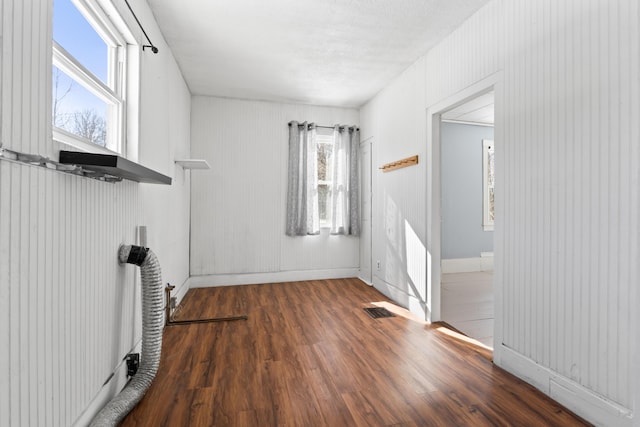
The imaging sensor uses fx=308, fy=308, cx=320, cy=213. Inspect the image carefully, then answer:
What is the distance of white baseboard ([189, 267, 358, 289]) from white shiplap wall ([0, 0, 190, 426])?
2520mm

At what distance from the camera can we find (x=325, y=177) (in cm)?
512

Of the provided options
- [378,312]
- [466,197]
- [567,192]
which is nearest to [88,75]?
[567,192]

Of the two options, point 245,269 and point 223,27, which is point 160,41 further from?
point 245,269

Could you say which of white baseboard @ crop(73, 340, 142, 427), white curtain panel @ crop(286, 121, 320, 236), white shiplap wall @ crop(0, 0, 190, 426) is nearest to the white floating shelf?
white shiplap wall @ crop(0, 0, 190, 426)

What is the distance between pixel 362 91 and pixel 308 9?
199 cm

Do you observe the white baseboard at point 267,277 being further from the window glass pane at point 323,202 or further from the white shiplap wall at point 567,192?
the white shiplap wall at point 567,192

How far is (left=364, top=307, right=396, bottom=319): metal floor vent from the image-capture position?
3406mm

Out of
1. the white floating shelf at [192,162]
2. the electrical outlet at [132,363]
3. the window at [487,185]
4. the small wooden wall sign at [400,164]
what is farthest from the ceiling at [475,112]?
the electrical outlet at [132,363]

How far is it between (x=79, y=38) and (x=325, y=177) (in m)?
3.74

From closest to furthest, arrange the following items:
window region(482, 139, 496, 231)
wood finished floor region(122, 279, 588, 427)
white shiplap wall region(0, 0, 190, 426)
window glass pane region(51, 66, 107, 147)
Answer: white shiplap wall region(0, 0, 190, 426)
window glass pane region(51, 66, 107, 147)
wood finished floor region(122, 279, 588, 427)
window region(482, 139, 496, 231)

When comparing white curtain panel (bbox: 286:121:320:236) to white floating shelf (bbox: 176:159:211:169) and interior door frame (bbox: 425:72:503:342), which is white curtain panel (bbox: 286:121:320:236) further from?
interior door frame (bbox: 425:72:503:342)

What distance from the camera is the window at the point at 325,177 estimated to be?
5105mm

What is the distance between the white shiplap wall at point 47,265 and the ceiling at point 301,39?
1.70 metres

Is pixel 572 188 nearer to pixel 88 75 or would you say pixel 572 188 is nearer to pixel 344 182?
pixel 88 75
